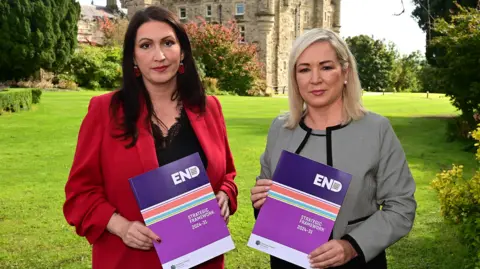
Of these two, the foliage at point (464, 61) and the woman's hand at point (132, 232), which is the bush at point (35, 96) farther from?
the woman's hand at point (132, 232)

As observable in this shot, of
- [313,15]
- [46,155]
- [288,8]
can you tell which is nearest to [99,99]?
[46,155]

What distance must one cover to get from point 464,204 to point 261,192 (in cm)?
185

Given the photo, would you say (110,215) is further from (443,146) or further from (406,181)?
(443,146)

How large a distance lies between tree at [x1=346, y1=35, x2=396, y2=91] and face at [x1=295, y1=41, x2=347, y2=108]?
50.4 metres

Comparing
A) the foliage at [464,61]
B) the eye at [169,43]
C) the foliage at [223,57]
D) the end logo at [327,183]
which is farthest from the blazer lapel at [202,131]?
the foliage at [223,57]

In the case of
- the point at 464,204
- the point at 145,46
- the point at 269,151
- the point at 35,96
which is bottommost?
the point at 35,96

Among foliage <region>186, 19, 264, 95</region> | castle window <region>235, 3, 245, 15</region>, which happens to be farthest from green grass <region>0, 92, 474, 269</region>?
castle window <region>235, 3, 245, 15</region>

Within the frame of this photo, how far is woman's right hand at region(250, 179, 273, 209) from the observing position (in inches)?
85.6

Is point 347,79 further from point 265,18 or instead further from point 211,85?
point 265,18

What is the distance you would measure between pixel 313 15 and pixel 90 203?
44639 millimetres

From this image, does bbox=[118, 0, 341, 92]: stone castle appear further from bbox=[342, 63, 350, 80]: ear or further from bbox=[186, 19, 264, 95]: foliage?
bbox=[342, 63, 350, 80]: ear

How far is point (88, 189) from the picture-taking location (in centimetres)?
221

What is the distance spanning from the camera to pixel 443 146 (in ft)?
38.2

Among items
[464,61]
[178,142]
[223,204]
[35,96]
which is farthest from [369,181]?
[35,96]
